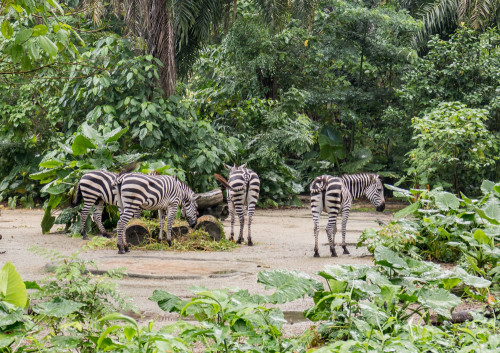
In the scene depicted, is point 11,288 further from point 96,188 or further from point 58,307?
point 96,188

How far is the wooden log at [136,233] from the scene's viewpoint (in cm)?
984

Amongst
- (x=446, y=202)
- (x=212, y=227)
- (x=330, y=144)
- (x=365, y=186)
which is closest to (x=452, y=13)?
(x=330, y=144)

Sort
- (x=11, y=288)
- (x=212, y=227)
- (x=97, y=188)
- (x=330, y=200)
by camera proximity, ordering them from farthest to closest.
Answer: (x=212, y=227)
(x=97, y=188)
(x=330, y=200)
(x=11, y=288)

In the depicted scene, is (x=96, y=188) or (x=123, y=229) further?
(x=96, y=188)

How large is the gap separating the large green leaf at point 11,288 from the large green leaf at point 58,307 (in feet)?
0.58

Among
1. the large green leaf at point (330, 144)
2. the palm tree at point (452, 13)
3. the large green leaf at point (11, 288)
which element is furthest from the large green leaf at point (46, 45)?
the palm tree at point (452, 13)

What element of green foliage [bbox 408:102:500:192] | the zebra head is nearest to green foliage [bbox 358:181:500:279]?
the zebra head

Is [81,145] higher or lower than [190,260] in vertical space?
higher

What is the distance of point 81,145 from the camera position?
10.6 meters

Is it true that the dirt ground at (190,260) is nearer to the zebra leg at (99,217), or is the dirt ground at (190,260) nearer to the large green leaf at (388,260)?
the zebra leg at (99,217)

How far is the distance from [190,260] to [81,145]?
3668 mm

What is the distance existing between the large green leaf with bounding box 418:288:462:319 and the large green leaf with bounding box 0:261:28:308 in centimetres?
236

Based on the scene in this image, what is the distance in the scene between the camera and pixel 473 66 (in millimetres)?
17844

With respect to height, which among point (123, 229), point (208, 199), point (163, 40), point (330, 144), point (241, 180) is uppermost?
point (163, 40)
